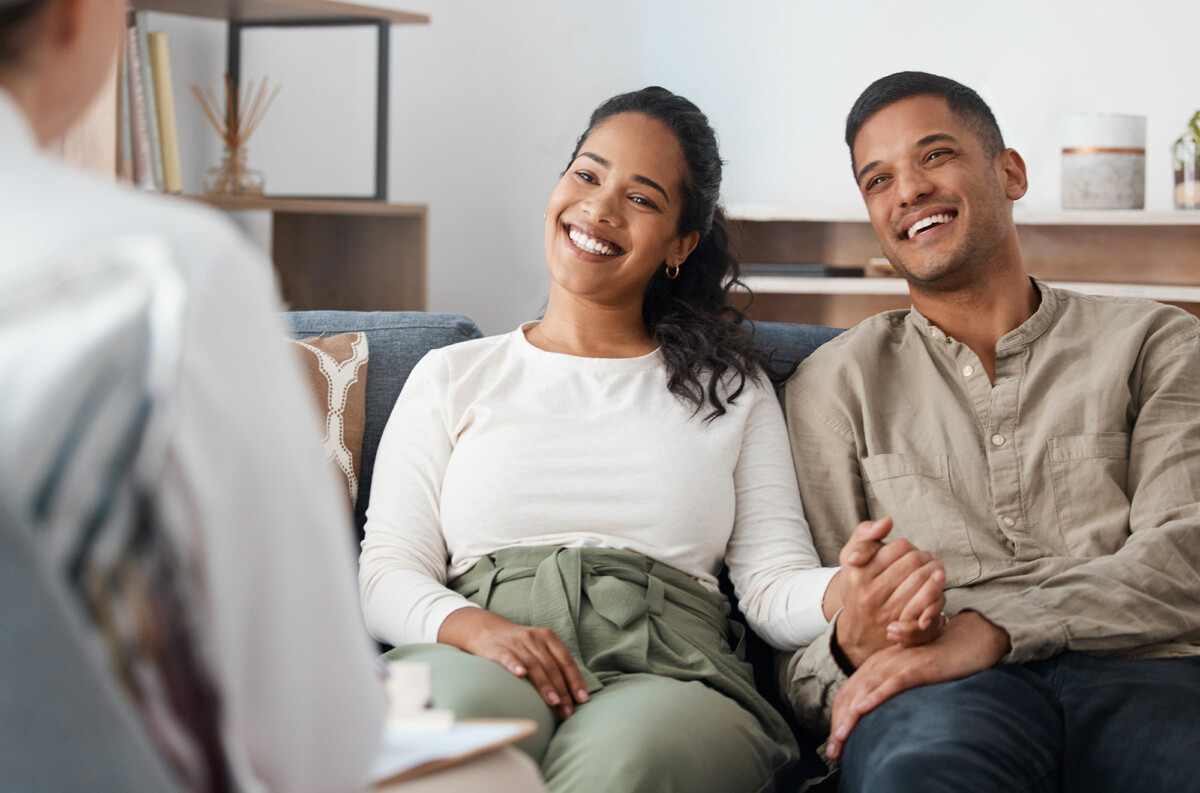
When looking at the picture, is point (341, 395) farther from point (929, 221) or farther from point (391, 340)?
point (929, 221)

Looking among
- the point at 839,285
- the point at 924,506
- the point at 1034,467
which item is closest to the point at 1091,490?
the point at 1034,467

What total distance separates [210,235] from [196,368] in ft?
0.21

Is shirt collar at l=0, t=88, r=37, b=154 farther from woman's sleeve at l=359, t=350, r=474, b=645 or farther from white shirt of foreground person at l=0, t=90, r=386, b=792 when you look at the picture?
woman's sleeve at l=359, t=350, r=474, b=645

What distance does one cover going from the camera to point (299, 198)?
3111 mm

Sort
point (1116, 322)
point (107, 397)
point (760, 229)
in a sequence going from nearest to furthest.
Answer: point (107, 397) < point (1116, 322) < point (760, 229)

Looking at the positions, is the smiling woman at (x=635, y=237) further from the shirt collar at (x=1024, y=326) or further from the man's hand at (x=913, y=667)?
the man's hand at (x=913, y=667)

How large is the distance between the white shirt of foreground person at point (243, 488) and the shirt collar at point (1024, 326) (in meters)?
1.26

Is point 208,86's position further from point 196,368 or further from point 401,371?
point 196,368

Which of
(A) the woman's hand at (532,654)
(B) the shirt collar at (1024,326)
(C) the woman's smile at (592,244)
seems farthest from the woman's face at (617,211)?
(A) the woman's hand at (532,654)

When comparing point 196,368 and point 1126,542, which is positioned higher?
point 196,368

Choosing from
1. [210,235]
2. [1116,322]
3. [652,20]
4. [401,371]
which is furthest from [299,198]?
[210,235]

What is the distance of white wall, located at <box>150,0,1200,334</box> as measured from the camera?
314cm

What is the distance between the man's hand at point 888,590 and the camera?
1.23 m

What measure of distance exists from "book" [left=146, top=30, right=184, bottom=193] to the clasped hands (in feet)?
6.98
